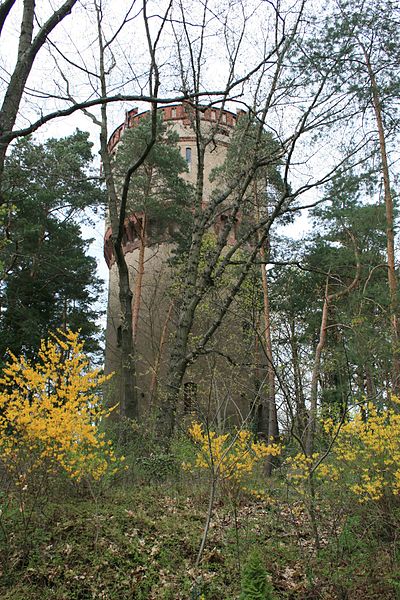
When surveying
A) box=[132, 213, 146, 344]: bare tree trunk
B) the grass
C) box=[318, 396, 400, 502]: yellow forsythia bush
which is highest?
box=[132, 213, 146, 344]: bare tree trunk

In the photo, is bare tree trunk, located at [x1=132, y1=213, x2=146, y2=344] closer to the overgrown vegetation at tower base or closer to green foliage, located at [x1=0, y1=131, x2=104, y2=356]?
green foliage, located at [x1=0, y1=131, x2=104, y2=356]

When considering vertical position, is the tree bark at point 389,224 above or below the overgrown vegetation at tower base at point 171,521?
above

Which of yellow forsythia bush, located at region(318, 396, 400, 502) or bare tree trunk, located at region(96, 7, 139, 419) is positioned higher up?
bare tree trunk, located at region(96, 7, 139, 419)

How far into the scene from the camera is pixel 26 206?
15.6 meters

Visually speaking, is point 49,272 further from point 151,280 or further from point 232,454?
point 232,454

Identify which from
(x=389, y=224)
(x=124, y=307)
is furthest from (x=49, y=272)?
(x=389, y=224)

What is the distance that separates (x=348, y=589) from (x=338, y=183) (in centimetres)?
672

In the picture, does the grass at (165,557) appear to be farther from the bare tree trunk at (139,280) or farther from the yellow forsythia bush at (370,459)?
the bare tree trunk at (139,280)

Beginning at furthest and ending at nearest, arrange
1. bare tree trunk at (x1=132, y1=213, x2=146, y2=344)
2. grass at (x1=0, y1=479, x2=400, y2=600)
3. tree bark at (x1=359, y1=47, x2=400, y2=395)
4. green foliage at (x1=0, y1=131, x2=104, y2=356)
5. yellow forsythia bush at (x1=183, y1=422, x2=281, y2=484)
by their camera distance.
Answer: bare tree trunk at (x1=132, y1=213, x2=146, y2=344) → green foliage at (x1=0, y1=131, x2=104, y2=356) → tree bark at (x1=359, y1=47, x2=400, y2=395) → yellow forsythia bush at (x1=183, y1=422, x2=281, y2=484) → grass at (x1=0, y1=479, x2=400, y2=600)

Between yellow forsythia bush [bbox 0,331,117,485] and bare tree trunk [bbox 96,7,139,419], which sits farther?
bare tree trunk [bbox 96,7,139,419]

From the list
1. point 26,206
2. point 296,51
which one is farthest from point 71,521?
point 26,206

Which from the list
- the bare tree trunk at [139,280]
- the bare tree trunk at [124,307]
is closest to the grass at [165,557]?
the bare tree trunk at [124,307]

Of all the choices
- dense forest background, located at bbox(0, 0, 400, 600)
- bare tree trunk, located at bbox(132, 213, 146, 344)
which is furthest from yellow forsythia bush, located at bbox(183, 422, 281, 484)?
bare tree trunk, located at bbox(132, 213, 146, 344)

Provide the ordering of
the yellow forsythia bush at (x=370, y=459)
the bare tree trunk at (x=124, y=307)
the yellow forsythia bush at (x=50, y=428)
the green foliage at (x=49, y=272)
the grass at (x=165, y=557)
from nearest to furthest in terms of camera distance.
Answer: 1. the grass at (x=165, y=557)
2. the yellow forsythia bush at (x=50, y=428)
3. the yellow forsythia bush at (x=370, y=459)
4. the bare tree trunk at (x=124, y=307)
5. the green foliage at (x=49, y=272)
